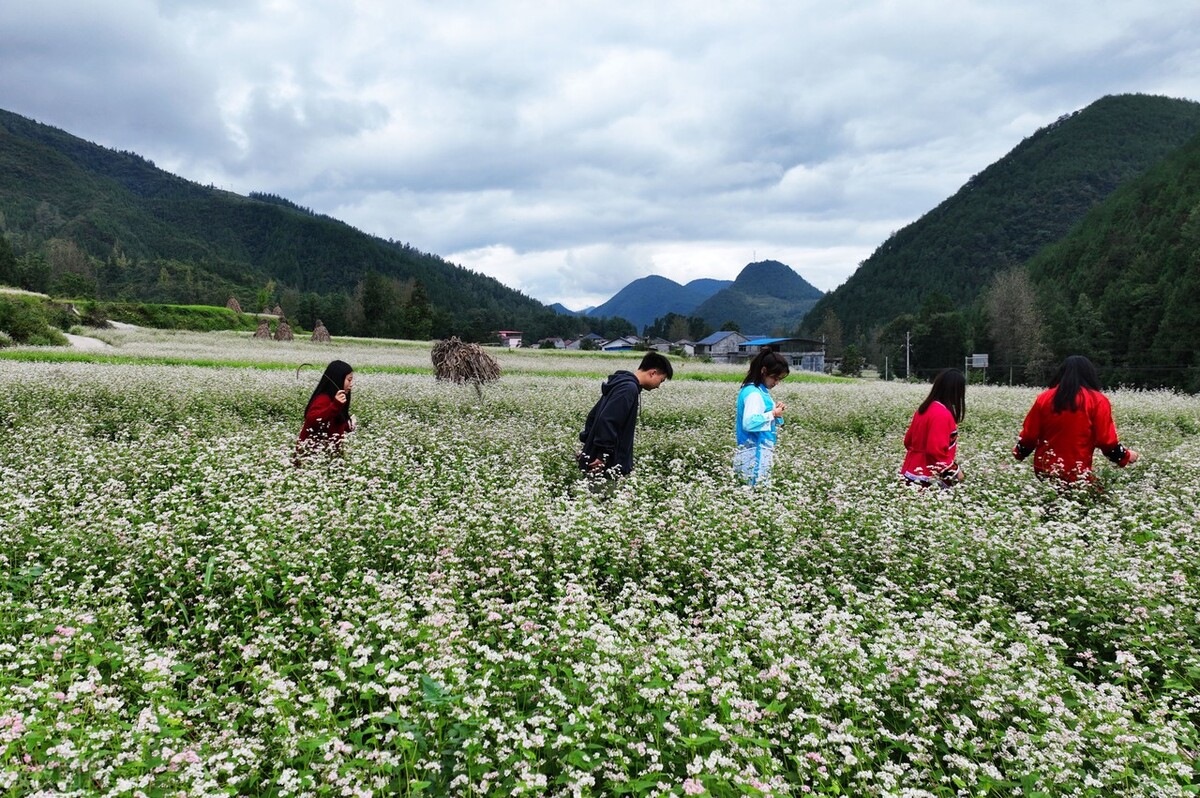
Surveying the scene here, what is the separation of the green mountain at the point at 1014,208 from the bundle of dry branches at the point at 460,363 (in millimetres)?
139552

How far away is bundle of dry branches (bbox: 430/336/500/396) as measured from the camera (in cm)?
1894

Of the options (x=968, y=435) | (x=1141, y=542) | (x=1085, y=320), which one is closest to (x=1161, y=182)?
(x=1085, y=320)

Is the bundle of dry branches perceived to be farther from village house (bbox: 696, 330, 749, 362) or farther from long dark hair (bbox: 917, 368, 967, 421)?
village house (bbox: 696, 330, 749, 362)

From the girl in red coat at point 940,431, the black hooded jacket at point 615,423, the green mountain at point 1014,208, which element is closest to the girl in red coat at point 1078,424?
the girl in red coat at point 940,431

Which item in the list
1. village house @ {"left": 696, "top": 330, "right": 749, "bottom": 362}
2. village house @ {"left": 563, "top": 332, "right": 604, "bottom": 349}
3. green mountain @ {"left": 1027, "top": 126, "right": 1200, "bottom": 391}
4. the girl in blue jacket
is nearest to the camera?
the girl in blue jacket

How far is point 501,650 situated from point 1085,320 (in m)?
81.9

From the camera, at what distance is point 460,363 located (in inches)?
746

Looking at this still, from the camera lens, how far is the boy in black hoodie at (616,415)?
7.28m

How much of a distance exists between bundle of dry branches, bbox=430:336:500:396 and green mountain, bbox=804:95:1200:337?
13955cm

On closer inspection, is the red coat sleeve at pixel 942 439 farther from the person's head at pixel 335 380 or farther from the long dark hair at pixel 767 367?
the person's head at pixel 335 380

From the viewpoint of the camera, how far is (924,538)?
5.85 metres

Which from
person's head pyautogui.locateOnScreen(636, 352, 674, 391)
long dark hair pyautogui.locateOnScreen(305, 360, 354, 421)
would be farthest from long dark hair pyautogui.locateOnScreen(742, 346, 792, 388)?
long dark hair pyautogui.locateOnScreen(305, 360, 354, 421)

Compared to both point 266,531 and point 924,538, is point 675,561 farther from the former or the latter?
point 266,531

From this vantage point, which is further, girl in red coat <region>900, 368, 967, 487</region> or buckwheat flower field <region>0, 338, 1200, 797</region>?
girl in red coat <region>900, 368, 967, 487</region>
